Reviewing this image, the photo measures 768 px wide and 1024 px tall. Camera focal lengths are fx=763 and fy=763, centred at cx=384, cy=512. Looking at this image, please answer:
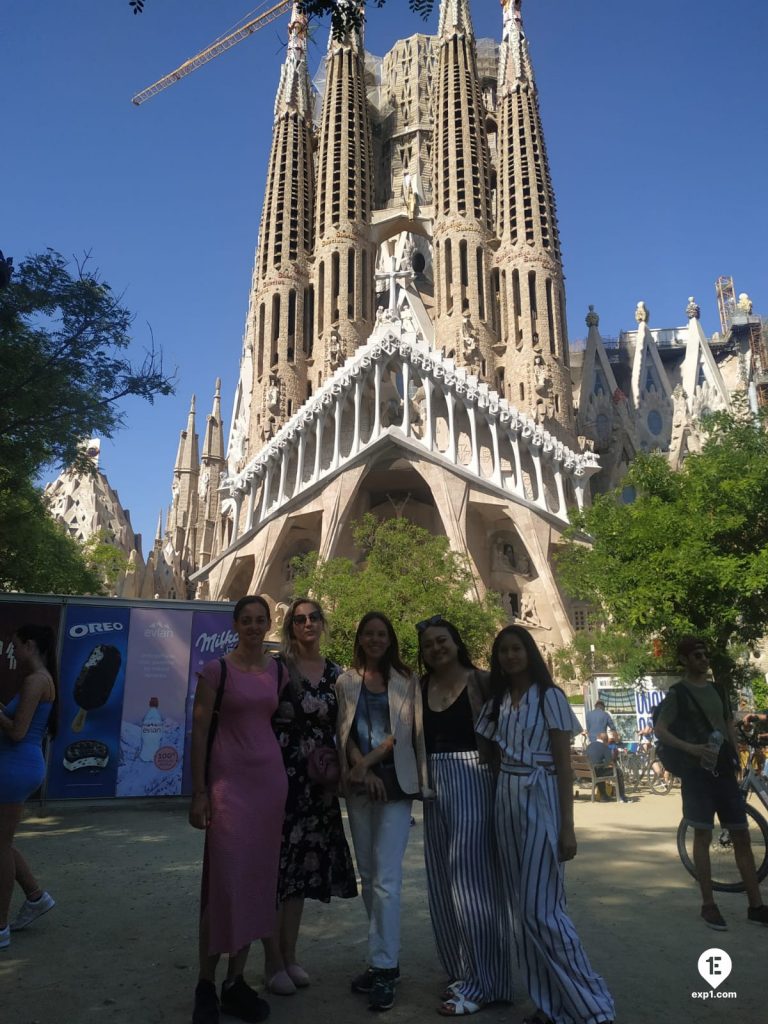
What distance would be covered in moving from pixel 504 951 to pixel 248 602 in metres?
1.72

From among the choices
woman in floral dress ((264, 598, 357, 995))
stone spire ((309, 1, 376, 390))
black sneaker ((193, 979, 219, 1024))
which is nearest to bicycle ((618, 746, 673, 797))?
woman in floral dress ((264, 598, 357, 995))

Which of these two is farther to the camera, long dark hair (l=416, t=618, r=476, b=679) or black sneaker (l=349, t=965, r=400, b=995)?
long dark hair (l=416, t=618, r=476, b=679)

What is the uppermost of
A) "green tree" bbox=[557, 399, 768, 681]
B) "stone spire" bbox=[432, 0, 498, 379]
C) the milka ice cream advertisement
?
"stone spire" bbox=[432, 0, 498, 379]

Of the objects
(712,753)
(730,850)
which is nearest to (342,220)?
(730,850)

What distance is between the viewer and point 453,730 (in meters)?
3.19

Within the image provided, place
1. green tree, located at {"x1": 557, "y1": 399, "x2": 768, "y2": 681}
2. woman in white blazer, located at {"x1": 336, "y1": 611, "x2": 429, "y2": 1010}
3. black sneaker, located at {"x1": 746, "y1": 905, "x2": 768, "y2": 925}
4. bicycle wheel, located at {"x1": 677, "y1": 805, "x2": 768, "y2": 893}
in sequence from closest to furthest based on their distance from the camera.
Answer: woman in white blazer, located at {"x1": 336, "y1": 611, "x2": 429, "y2": 1010}, black sneaker, located at {"x1": 746, "y1": 905, "x2": 768, "y2": 925}, bicycle wheel, located at {"x1": 677, "y1": 805, "x2": 768, "y2": 893}, green tree, located at {"x1": 557, "y1": 399, "x2": 768, "y2": 681}

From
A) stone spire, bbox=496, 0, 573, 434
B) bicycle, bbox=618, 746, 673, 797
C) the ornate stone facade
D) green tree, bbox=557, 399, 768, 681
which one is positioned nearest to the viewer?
green tree, bbox=557, 399, 768, 681

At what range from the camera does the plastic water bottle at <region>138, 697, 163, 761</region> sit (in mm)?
7992

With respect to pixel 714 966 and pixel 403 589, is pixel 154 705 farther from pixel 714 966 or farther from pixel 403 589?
pixel 403 589

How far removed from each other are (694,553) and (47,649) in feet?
29.6

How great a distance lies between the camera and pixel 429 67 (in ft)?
143

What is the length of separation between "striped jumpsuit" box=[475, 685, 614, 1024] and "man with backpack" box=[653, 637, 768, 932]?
156 centimetres

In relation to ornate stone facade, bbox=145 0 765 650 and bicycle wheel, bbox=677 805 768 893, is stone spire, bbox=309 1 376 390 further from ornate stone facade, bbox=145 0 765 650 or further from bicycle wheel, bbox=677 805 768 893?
bicycle wheel, bbox=677 805 768 893

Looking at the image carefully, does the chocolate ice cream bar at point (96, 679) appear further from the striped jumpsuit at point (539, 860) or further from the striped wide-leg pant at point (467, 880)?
the striped jumpsuit at point (539, 860)
